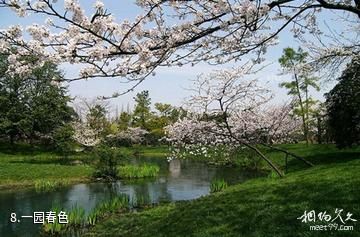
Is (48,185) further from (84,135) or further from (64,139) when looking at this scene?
(84,135)

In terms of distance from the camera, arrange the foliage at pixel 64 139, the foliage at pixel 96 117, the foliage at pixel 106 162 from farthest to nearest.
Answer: the foliage at pixel 96 117 < the foliage at pixel 64 139 < the foliage at pixel 106 162

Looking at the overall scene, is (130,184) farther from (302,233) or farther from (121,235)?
(302,233)

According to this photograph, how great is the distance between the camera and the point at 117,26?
439 centimetres

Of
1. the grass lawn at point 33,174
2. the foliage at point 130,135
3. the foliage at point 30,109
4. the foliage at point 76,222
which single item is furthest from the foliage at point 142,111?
the foliage at point 76,222

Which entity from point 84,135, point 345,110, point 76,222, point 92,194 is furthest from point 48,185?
point 84,135

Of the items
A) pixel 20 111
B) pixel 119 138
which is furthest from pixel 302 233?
pixel 119 138

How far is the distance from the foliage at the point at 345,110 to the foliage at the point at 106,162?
402 inches

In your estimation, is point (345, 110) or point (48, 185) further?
point (345, 110)

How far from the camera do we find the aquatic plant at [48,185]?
56.4 ft

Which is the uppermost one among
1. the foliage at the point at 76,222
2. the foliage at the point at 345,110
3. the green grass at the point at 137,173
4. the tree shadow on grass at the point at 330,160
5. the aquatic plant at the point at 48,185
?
the foliage at the point at 345,110

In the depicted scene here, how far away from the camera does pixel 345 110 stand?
1795 cm

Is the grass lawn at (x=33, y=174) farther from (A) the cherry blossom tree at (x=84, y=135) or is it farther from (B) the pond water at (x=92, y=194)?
(A) the cherry blossom tree at (x=84, y=135)

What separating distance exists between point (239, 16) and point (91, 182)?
16.2 metres

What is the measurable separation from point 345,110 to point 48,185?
1324 centimetres
